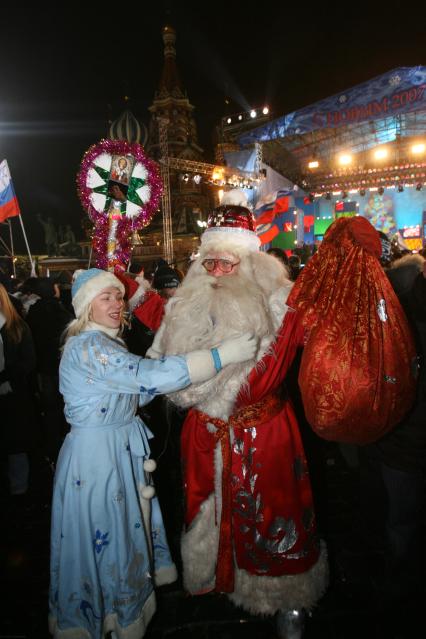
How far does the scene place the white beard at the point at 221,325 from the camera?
1986 millimetres

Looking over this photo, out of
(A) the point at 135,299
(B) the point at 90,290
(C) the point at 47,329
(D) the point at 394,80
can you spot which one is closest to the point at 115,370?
(B) the point at 90,290

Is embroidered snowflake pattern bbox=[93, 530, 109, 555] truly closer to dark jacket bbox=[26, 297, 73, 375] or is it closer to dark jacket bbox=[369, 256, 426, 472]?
dark jacket bbox=[369, 256, 426, 472]

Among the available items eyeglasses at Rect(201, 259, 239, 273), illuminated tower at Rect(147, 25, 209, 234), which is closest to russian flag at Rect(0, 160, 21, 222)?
eyeglasses at Rect(201, 259, 239, 273)

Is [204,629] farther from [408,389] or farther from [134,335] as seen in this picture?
[134,335]

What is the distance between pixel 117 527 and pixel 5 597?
5.01ft

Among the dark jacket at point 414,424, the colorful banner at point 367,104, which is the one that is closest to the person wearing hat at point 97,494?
the dark jacket at point 414,424

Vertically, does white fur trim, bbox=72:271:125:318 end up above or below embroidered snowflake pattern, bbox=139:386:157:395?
above

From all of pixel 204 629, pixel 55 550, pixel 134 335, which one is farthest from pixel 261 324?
pixel 134 335

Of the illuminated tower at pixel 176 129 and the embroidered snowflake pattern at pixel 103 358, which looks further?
the illuminated tower at pixel 176 129

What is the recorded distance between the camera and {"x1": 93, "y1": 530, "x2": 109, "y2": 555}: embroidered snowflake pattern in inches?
80.0

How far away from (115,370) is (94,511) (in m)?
0.81

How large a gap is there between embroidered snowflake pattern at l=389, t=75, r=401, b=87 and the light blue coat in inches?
693

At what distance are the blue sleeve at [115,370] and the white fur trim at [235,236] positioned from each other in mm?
967

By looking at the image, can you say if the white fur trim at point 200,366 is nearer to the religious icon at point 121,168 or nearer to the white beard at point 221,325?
the white beard at point 221,325
